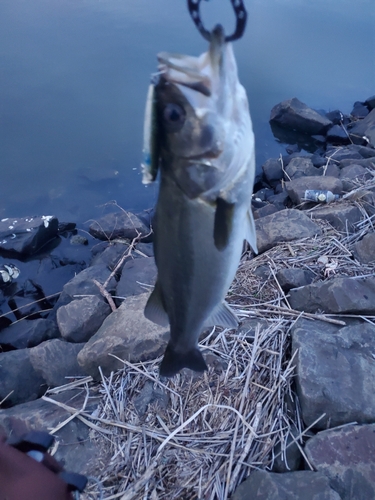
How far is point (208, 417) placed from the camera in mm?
3225

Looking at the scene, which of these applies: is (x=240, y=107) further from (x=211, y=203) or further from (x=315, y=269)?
(x=315, y=269)

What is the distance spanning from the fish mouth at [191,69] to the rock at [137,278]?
390 cm

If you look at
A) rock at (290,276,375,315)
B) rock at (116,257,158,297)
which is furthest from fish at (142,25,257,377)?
rock at (116,257,158,297)

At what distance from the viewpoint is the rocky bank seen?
2871 millimetres

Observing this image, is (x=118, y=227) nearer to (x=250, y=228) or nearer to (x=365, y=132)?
(x=250, y=228)

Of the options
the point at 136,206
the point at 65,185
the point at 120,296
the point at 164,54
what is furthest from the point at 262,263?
the point at 65,185

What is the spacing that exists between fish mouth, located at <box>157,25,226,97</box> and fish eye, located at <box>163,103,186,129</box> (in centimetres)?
9

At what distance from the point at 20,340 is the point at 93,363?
2689mm

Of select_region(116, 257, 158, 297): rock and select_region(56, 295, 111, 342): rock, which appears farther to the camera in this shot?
select_region(116, 257, 158, 297): rock

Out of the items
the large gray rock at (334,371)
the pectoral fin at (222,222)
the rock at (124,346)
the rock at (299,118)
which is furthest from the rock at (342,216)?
the rock at (299,118)

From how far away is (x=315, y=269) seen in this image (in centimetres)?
457

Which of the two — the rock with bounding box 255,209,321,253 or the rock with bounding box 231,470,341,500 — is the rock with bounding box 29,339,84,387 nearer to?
the rock with bounding box 231,470,341,500

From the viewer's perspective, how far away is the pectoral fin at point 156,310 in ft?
7.00

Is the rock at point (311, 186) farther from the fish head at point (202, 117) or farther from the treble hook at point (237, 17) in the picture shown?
the treble hook at point (237, 17)
